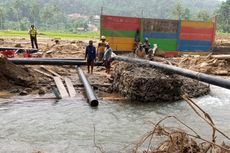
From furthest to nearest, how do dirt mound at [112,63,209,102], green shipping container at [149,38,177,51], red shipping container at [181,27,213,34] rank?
red shipping container at [181,27,213,34] → green shipping container at [149,38,177,51] → dirt mound at [112,63,209,102]

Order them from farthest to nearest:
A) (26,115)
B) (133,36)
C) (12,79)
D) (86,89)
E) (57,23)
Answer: (57,23) → (133,36) → (12,79) → (86,89) → (26,115)

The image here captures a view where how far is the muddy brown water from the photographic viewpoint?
9.56 meters

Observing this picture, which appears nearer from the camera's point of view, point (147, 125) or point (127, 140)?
point (127, 140)

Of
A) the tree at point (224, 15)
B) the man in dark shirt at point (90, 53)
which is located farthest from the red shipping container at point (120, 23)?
the tree at point (224, 15)

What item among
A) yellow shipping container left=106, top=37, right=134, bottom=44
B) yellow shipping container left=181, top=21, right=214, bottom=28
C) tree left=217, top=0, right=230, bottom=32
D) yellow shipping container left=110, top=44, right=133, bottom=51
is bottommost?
tree left=217, top=0, right=230, bottom=32

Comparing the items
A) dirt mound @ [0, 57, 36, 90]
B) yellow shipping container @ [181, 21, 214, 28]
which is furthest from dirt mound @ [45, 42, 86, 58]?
dirt mound @ [0, 57, 36, 90]

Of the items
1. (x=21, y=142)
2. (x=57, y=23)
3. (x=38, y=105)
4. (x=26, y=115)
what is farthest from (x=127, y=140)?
(x=57, y=23)

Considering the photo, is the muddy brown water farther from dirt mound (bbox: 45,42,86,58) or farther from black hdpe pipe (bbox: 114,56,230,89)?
dirt mound (bbox: 45,42,86,58)

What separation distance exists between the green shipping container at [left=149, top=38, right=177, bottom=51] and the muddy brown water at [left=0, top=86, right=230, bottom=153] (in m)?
12.8

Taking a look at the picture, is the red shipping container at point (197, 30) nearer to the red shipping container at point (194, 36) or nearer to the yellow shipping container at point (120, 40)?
the red shipping container at point (194, 36)

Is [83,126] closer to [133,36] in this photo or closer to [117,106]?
[117,106]

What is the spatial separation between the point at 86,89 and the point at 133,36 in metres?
13.0

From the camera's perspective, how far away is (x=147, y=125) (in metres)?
11.6

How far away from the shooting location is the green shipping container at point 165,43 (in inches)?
1111
